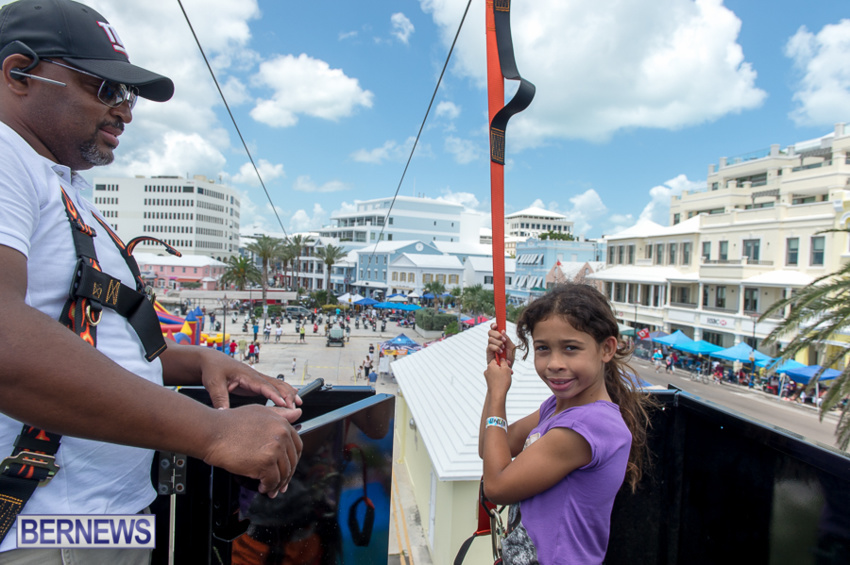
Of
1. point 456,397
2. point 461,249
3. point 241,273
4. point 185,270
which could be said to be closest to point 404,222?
point 461,249

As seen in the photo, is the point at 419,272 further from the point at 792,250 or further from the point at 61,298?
the point at 61,298

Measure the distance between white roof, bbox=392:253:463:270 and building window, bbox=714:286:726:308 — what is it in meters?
35.6

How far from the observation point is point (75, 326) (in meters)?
1.21

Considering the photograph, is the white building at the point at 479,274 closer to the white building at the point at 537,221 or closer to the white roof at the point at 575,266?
the white roof at the point at 575,266

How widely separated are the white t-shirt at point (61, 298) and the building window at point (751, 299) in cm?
3703

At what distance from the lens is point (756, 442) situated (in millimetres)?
2176

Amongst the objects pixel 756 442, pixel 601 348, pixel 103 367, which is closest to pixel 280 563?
pixel 103 367

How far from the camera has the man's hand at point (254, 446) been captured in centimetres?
114

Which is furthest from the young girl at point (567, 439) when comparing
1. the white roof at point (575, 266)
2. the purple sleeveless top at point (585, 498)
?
the white roof at point (575, 266)

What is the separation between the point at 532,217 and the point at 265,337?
12479 centimetres

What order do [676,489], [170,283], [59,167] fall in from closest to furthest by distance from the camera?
[59,167] → [676,489] → [170,283]

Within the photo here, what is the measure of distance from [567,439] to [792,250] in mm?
36041

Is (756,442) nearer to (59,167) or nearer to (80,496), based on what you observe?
(80,496)

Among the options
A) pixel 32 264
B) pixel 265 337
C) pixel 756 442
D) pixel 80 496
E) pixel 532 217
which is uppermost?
pixel 532 217
